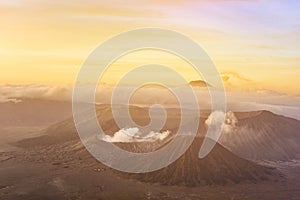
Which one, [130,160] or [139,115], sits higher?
[139,115]

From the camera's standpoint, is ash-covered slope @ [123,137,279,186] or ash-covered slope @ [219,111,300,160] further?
ash-covered slope @ [219,111,300,160]

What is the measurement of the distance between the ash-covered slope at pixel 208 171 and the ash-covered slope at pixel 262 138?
35331 mm

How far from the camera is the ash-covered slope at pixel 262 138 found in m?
159

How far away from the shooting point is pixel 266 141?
6511 inches

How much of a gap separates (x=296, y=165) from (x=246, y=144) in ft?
76.2

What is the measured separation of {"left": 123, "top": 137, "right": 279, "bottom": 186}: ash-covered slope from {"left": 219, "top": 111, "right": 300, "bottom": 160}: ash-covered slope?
35.3 m

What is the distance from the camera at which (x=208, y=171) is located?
109625 millimetres

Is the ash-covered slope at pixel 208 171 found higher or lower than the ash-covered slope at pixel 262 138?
lower

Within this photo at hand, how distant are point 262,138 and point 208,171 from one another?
62.5m

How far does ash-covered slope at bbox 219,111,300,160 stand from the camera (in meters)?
159

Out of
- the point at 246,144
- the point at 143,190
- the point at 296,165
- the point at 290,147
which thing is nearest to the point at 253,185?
the point at 143,190

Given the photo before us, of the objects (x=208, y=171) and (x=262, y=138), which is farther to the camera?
(x=262, y=138)

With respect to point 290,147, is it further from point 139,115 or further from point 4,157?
point 4,157

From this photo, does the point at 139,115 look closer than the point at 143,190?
No
